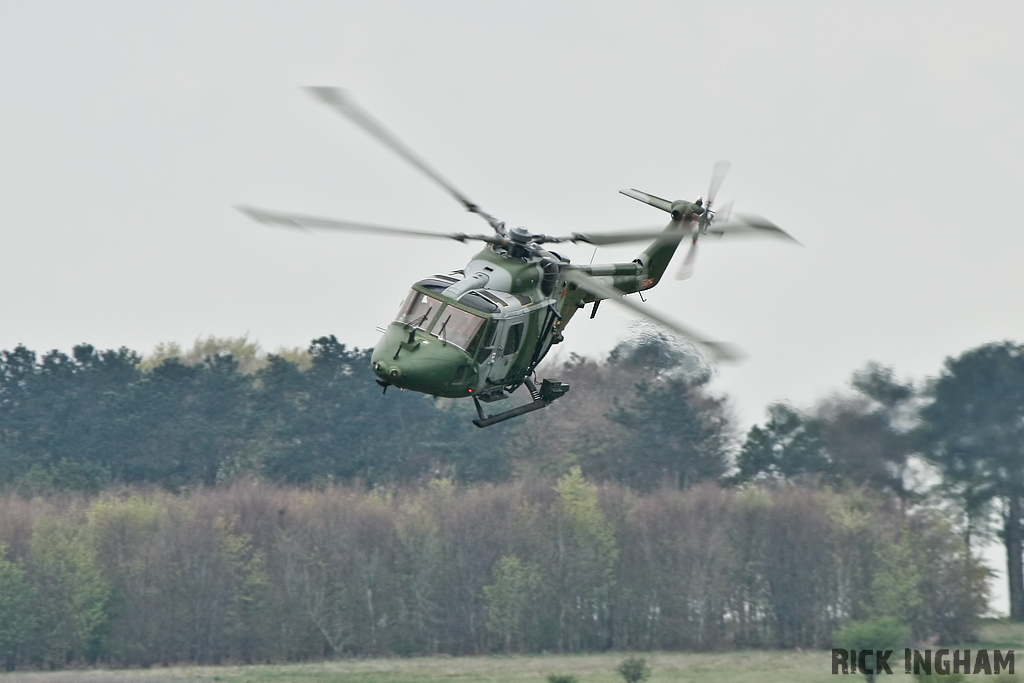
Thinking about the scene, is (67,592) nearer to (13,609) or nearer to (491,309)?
(13,609)

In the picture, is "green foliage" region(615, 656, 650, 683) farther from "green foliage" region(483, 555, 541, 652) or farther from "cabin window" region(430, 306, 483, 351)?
"cabin window" region(430, 306, 483, 351)

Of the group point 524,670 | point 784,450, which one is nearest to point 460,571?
point 524,670

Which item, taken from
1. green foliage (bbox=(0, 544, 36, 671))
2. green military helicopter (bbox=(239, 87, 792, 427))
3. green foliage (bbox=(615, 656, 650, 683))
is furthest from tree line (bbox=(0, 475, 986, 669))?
green military helicopter (bbox=(239, 87, 792, 427))

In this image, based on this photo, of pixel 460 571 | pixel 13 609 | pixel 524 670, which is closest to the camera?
pixel 524 670

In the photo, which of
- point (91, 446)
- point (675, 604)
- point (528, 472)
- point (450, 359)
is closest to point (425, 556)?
point (528, 472)

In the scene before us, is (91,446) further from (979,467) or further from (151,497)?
(979,467)

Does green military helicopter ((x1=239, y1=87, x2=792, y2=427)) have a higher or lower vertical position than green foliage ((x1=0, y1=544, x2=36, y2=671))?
higher

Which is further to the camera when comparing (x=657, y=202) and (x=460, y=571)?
(x=460, y=571)

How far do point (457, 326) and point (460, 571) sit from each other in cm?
2591

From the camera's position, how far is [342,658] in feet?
150

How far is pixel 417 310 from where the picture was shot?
75.2 feet

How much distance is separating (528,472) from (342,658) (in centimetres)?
740

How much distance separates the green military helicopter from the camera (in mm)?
22250

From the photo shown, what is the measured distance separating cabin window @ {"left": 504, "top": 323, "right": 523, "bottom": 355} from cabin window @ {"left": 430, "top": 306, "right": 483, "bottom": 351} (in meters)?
0.75
